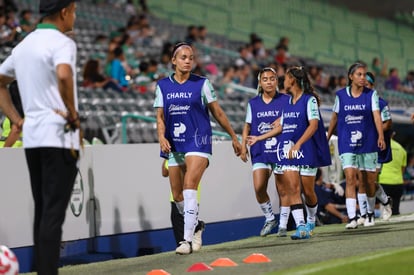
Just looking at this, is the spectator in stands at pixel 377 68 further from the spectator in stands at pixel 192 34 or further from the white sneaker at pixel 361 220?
the white sneaker at pixel 361 220

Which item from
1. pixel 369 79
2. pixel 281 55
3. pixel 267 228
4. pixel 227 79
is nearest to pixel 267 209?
pixel 267 228

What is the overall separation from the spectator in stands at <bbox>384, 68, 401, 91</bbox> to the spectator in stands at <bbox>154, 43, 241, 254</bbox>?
21.2 metres

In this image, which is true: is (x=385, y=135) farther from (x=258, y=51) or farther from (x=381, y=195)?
(x=258, y=51)

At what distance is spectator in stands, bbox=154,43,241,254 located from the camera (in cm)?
1021

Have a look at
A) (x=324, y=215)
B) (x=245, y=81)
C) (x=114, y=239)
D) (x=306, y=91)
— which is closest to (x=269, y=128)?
(x=306, y=91)

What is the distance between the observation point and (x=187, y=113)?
10.3 meters

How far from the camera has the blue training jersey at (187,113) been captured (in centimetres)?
1028

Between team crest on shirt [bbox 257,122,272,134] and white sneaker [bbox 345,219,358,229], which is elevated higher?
team crest on shirt [bbox 257,122,272,134]

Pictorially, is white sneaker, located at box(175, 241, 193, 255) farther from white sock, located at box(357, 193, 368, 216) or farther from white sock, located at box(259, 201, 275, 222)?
white sock, located at box(357, 193, 368, 216)

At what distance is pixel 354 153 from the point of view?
13.4 meters

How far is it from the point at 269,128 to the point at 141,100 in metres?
6.33

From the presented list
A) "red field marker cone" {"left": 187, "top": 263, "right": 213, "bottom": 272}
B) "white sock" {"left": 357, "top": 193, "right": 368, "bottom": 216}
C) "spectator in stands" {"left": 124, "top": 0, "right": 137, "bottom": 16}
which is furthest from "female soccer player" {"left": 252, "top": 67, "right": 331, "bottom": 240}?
"spectator in stands" {"left": 124, "top": 0, "right": 137, "bottom": 16}

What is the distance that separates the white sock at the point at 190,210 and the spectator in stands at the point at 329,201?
6.76 m

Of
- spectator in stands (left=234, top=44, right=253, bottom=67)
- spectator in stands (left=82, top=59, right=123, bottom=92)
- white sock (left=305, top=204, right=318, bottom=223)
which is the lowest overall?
white sock (left=305, top=204, right=318, bottom=223)
